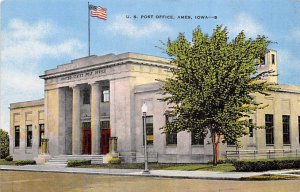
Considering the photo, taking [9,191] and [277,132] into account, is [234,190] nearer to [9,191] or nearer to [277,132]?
[9,191]

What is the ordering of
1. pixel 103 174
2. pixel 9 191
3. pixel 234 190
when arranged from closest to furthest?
pixel 234 190
pixel 9 191
pixel 103 174

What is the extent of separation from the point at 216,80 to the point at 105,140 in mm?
19224

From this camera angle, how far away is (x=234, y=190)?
2033 cm

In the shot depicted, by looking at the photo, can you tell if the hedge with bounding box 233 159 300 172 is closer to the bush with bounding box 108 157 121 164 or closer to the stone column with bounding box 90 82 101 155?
the bush with bounding box 108 157 121 164

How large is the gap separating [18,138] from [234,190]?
48531mm

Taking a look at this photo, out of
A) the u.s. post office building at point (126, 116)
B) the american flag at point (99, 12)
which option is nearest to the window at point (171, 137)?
the u.s. post office building at point (126, 116)

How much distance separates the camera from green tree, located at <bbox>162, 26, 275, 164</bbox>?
35281 mm

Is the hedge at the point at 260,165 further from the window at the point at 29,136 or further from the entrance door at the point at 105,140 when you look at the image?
the window at the point at 29,136

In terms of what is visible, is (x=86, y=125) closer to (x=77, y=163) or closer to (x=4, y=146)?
(x=77, y=163)

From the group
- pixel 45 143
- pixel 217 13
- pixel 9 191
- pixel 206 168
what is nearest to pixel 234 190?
pixel 217 13

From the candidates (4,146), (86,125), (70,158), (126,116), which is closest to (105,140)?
(86,125)

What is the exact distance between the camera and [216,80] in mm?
35281

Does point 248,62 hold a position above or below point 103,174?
above

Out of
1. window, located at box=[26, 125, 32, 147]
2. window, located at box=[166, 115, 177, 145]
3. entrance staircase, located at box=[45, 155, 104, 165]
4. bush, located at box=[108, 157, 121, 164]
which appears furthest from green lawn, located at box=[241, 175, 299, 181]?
window, located at box=[26, 125, 32, 147]
